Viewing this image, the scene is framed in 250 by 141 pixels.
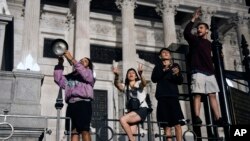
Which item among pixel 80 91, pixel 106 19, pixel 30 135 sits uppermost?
pixel 106 19

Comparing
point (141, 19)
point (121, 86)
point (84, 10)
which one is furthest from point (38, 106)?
point (141, 19)

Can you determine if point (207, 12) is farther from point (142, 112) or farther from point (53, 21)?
point (142, 112)

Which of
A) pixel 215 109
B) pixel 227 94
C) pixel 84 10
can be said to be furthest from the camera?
pixel 84 10

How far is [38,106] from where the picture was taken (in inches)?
320

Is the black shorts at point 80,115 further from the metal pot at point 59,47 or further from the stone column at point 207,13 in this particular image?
the stone column at point 207,13

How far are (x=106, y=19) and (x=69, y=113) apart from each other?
952 inches

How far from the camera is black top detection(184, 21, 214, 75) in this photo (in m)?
7.59

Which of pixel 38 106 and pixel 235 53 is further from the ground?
pixel 235 53

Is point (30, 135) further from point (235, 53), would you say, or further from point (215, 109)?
point (235, 53)

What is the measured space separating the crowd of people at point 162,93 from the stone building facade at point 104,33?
47.9 ft

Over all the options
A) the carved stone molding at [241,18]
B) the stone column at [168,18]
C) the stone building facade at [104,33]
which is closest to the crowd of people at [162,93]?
the stone building facade at [104,33]

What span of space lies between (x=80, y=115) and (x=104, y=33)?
78.0ft

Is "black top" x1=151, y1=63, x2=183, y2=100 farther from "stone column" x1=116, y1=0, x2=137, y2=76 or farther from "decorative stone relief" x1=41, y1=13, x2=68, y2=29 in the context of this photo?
"decorative stone relief" x1=41, y1=13, x2=68, y2=29

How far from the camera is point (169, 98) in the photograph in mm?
7664
